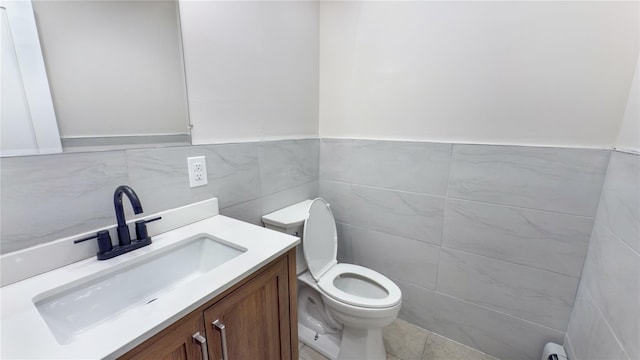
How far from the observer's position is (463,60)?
4.33 ft

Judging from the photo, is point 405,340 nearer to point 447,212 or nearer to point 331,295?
point 331,295

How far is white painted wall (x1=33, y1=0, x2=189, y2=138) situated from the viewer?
78cm

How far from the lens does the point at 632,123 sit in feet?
3.24

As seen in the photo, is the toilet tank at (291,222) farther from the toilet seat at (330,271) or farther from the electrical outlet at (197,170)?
the electrical outlet at (197,170)

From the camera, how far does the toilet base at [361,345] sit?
1360 millimetres

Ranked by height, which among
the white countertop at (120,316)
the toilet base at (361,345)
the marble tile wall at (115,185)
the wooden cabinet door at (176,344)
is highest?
the marble tile wall at (115,185)

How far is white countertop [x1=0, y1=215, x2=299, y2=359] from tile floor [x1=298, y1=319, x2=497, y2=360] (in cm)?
99

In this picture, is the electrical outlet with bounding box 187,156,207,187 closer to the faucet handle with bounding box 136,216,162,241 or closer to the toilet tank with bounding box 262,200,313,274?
the faucet handle with bounding box 136,216,162,241

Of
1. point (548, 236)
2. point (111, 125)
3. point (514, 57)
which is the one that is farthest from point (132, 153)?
point (548, 236)

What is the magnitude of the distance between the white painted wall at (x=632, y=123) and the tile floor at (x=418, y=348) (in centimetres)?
128

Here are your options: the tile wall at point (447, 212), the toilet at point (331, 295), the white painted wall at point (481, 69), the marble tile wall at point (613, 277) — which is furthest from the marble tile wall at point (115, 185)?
the marble tile wall at point (613, 277)

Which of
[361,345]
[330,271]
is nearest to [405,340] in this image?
[361,345]

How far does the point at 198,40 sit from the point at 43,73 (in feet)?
1.73

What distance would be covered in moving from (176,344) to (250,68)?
1204 millimetres
